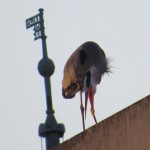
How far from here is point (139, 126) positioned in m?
6.45

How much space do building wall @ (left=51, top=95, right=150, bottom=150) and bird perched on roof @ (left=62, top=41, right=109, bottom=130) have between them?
175 inches

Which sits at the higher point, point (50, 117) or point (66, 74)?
point (66, 74)

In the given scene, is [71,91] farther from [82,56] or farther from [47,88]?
[82,56]

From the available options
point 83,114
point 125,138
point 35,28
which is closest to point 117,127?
point 125,138

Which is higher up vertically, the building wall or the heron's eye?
the heron's eye

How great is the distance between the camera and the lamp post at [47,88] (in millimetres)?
10848

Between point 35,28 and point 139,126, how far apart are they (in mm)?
6575

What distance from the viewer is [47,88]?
462 inches

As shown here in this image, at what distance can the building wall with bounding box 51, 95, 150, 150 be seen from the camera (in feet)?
20.9

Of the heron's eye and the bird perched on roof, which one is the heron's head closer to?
the bird perched on roof

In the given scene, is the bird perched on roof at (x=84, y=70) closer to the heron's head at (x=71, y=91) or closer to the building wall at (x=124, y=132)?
the heron's head at (x=71, y=91)

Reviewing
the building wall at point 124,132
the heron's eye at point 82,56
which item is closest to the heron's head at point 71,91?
the heron's eye at point 82,56

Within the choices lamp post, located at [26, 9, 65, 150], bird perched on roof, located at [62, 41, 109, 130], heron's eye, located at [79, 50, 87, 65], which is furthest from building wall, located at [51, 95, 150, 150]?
heron's eye, located at [79, 50, 87, 65]

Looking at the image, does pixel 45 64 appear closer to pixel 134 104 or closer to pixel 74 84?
pixel 74 84
